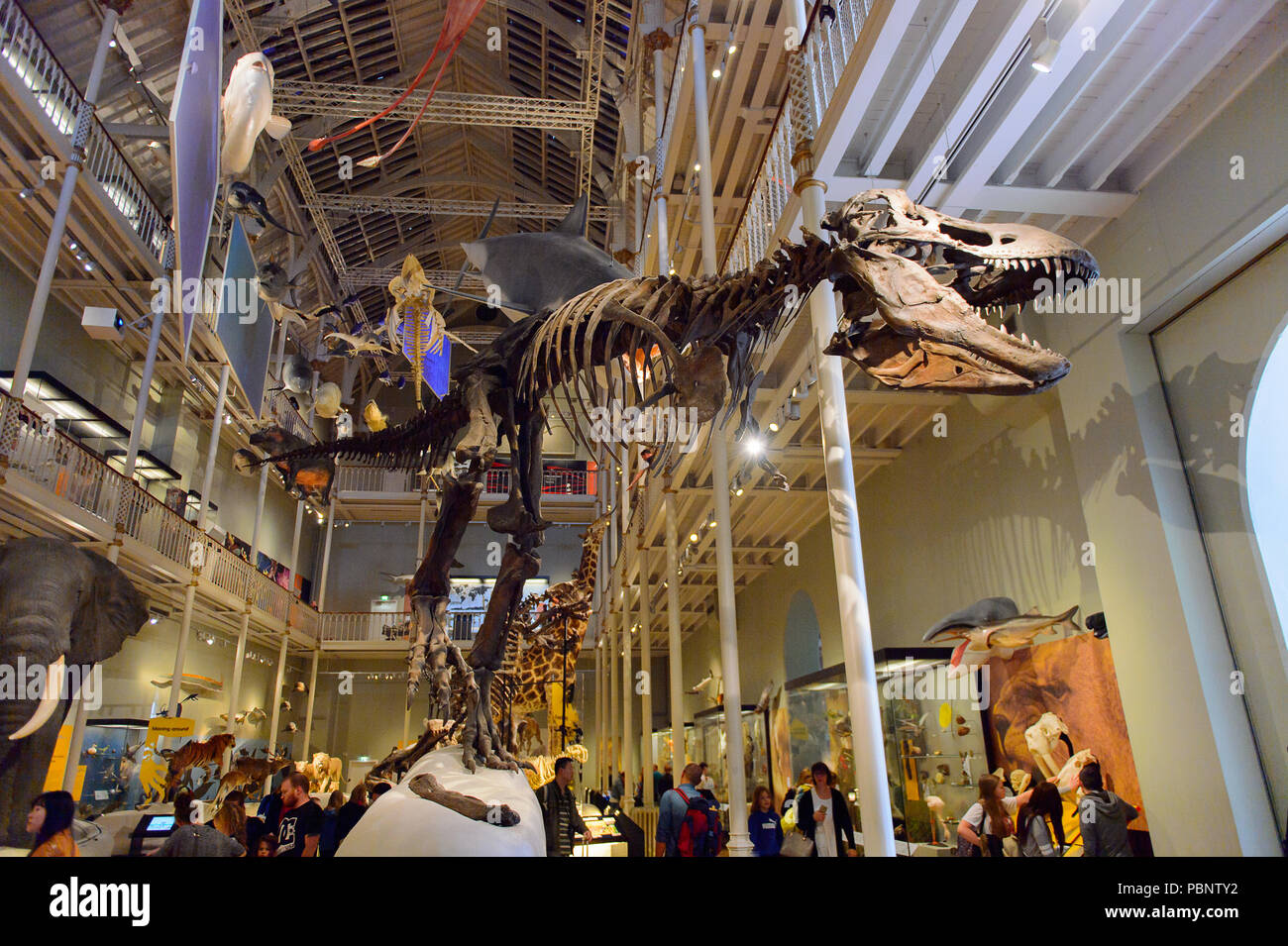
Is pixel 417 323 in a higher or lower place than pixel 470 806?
higher

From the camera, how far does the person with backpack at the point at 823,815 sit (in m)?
5.36

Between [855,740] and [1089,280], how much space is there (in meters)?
2.56

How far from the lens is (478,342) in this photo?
79.2 ft

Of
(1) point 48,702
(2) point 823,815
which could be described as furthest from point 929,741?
(1) point 48,702

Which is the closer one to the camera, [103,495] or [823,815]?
[823,815]

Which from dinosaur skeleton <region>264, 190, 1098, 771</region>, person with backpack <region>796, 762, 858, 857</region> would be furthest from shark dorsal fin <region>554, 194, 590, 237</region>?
person with backpack <region>796, 762, 858, 857</region>

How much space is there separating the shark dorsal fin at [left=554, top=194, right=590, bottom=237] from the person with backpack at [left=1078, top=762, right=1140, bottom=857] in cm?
460

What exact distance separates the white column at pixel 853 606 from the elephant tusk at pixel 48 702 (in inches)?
214

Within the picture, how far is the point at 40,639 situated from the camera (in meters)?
5.55

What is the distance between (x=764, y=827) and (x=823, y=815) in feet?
1.76

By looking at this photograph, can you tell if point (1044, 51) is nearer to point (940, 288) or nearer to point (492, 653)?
point (940, 288)

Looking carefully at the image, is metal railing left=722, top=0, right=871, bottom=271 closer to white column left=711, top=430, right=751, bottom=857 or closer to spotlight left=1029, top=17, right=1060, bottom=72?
spotlight left=1029, top=17, right=1060, bottom=72

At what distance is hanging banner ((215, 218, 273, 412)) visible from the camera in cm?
421

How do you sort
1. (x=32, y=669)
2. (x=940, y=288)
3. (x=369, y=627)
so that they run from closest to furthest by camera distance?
1. (x=940, y=288)
2. (x=32, y=669)
3. (x=369, y=627)
